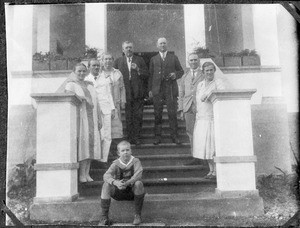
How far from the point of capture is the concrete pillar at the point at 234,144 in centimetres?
223

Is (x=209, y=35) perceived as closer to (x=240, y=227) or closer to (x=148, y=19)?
(x=148, y=19)

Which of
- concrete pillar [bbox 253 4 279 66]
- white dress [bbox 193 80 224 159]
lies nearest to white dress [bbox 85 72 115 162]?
white dress [bbox 193 80 224 159]

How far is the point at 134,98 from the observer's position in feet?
7.97

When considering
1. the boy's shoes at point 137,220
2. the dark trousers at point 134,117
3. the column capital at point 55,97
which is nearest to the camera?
the boy's shoes at point 137,220

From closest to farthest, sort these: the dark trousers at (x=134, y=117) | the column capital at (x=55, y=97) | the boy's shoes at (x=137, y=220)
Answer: the boy's shoes at (x=137, y=220) < the column capital at (x=55, y=97) < the dark trousers at (x=134, y=117)

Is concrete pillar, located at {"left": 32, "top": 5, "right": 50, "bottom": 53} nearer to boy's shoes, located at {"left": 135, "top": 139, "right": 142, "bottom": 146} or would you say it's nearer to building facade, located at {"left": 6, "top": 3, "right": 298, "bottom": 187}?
building facade, located at {"left": 6, "top": 3, "right": 298, "bottom": 187}

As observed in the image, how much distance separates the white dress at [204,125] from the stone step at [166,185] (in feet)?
0.53

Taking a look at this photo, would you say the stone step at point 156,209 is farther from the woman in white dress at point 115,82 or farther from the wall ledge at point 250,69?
the wall ledge at point 250,69

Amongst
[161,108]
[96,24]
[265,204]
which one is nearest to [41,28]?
[96,24]

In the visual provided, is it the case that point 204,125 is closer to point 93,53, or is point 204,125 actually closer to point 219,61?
point 219,61

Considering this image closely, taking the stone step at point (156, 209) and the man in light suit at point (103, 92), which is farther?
the man in light suit at point (103, 92)

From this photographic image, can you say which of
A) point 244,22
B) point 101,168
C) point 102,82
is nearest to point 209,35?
point 244,22

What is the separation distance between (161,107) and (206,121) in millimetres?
312

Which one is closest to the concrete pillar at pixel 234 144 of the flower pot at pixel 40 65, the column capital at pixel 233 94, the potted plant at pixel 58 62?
the column capital at pixel 233 94
